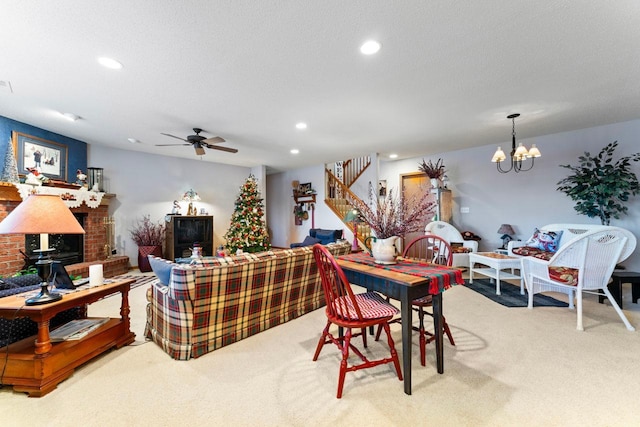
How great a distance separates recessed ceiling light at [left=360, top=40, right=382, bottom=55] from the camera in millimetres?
2090

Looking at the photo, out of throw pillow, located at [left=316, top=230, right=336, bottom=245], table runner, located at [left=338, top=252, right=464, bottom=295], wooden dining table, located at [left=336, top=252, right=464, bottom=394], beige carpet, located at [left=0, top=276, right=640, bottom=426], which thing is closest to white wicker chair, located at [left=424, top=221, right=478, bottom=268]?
throw pillow, located at [left=316, top=230, right=336, bottom=245]

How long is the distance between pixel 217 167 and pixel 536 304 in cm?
706

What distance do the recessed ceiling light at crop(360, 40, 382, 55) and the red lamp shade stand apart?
242cm

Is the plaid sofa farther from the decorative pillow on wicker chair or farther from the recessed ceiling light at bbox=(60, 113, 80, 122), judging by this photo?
the recessed ceiling light at bbox=(60, 113, 80, 122)

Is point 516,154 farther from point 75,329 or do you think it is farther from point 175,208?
point 175,208

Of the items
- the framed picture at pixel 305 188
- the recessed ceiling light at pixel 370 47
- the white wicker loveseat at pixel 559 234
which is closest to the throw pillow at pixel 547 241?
the white wicker loveseat at pixel 559 234

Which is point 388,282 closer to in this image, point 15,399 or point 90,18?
point 15,399

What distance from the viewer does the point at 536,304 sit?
130 inches

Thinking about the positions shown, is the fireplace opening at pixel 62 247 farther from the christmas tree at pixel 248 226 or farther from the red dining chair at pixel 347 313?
the red dining chair at pixel 347 313

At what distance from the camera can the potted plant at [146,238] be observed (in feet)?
17.5

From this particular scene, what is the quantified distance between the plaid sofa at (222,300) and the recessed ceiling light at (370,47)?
192 cm

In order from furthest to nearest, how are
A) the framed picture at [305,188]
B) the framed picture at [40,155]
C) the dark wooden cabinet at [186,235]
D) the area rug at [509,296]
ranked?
the framed picture at [305,188] < the dark wooden cabinet at [186,235] < the framed picture at [40,155] < the area rug at [509,296]

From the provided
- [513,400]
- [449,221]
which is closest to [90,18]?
[513,400]

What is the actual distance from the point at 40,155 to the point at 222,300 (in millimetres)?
4426
